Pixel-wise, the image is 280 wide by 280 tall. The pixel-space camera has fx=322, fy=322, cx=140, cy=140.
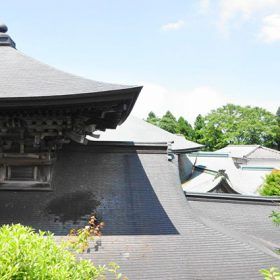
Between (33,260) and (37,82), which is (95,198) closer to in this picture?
(37,82)

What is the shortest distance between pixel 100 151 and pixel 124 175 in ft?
2.40

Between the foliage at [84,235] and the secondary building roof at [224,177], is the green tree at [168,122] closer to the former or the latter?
the secondary building roof at [224,177]

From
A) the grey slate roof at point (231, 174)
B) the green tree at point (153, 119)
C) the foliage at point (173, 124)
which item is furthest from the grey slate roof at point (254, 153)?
the green tree at point (153, 119)

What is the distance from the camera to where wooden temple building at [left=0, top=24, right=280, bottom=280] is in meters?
4.22

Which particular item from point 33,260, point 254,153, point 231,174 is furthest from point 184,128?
point 33,260

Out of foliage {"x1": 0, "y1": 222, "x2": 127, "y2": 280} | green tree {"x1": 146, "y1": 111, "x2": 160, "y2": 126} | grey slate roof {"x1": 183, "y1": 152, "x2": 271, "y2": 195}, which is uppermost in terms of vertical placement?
foliage {"x1": 0, "y1": 222, "x2": 127, "y2": 280}

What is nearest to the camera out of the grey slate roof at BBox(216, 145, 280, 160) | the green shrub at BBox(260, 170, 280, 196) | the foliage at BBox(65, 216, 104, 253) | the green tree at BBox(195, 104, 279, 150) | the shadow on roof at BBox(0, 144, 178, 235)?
the foliage at BBox(65, 216, 104, 253)

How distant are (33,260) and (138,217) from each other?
253 cm

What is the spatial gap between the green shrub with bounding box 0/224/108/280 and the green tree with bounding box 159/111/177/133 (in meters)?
49.9

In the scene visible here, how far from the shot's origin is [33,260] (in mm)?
2553

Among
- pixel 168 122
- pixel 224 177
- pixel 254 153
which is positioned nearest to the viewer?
pixel 224 177

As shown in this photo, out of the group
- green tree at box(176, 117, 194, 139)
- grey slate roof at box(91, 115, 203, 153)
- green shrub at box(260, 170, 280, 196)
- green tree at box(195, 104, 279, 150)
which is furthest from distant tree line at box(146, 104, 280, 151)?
grey slate roof at box(91, 115, 203, 153)

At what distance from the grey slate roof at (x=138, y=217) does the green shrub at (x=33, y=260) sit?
1291mm

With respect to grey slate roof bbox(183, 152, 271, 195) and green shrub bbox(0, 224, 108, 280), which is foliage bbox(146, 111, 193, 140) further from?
green shrub bbox(0, 224, 108, 280)
